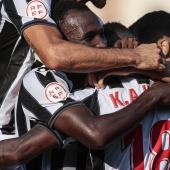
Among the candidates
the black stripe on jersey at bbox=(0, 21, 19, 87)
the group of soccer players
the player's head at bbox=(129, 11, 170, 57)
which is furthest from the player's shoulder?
the player's head at bbox=(129, 11, 170, 57)

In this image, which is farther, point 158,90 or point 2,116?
point 2,116

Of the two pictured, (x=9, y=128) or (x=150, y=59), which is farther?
(x=9, y=128)

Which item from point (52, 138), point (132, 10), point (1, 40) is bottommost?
point (132, 10)

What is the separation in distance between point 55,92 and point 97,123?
0.92 ft

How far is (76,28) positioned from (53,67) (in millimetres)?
301

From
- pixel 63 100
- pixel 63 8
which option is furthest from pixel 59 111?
pixel 63 8

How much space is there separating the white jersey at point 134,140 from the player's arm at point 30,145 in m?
0.26

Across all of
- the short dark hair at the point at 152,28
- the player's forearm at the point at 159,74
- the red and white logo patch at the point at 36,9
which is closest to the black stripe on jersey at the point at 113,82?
the player's forearm at the point at 159,74

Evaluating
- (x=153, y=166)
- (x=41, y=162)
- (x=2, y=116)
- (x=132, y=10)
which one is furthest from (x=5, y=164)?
(x=132, y=10)

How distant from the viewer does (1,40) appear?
10.9ft

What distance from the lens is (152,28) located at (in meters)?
3.36

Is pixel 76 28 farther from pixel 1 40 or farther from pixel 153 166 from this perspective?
pixel 153 166

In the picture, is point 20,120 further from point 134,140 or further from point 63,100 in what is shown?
point 134,140

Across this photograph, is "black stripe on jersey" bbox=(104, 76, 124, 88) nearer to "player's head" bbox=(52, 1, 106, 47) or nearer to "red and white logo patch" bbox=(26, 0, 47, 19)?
"player's head" bbox=(52, 1, 106, 47)
